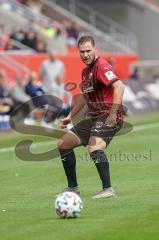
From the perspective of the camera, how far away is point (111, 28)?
42.4 m

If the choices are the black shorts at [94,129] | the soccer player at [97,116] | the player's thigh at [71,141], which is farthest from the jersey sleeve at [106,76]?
the player's thigh at [71,141]

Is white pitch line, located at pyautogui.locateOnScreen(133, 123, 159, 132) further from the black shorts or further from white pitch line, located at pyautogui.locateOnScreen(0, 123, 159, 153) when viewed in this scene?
the black shorts

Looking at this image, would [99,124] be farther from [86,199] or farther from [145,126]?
[145,126]

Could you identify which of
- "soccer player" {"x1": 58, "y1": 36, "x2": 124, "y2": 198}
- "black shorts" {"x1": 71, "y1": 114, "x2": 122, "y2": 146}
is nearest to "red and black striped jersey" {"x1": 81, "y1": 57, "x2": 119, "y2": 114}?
"soccer player" {"x1": 58, "y1": 36, "x2": 124, "y2": 198}

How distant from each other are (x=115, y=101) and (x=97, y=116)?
0.48m

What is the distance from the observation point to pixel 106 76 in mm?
11141

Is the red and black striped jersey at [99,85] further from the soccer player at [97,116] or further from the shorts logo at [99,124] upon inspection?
the shorts logo at [99,124]

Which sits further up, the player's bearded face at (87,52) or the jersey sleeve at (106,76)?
the player's bearded face at (87,52)

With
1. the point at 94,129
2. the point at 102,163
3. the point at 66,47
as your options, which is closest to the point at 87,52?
the point at 94,129

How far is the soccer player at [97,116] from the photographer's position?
36.4 feet

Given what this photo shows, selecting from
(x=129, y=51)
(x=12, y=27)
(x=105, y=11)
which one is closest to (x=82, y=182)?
(x=12, y=27)

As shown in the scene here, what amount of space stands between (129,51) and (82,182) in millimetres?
27025

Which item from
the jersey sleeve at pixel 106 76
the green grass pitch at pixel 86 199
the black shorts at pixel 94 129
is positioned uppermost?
the jersey sleeve at pixel 106 76

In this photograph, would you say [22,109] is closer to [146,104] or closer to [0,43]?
[0,43]
